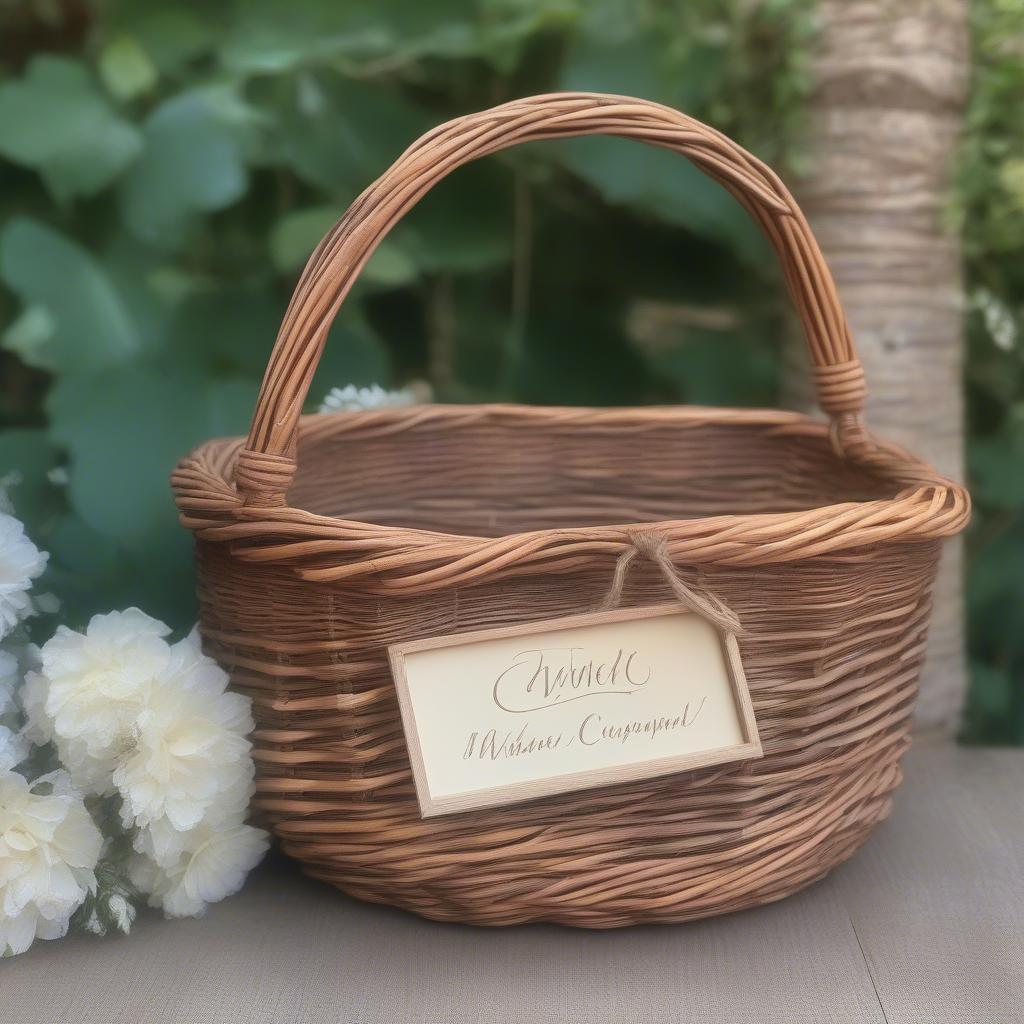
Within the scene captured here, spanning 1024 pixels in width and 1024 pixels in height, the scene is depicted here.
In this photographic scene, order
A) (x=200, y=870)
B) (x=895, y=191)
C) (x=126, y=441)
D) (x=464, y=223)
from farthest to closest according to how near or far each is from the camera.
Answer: (x=464, y=223), (x=895, y=191), (x=126, y=441), (x=200, y=870)

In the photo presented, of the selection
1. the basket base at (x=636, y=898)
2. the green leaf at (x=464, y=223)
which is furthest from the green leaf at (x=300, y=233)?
the basket base at (x=636, y=898)

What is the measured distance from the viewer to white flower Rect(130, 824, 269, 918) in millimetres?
719

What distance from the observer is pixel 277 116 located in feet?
3.92

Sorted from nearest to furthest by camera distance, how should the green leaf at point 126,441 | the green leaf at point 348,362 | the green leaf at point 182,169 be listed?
the green leaf at point 126,441, the green leaf at point 182,169, the green leaf at point 348,362

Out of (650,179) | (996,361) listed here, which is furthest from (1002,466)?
(650,179)

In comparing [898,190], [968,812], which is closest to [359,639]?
[968,812]

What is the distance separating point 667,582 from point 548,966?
0.80 ft

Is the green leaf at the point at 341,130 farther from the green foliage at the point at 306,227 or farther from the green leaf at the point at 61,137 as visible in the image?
the green leaf at the point at 61,137

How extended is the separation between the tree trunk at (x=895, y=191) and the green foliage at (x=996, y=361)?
3cm

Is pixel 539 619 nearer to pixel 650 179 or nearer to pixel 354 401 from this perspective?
pixel 354 401

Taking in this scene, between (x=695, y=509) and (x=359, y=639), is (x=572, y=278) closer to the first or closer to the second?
(x=695, y=509)

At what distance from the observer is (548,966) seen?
674mm

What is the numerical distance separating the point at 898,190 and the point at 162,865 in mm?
875

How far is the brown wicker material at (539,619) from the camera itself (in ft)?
2.10
